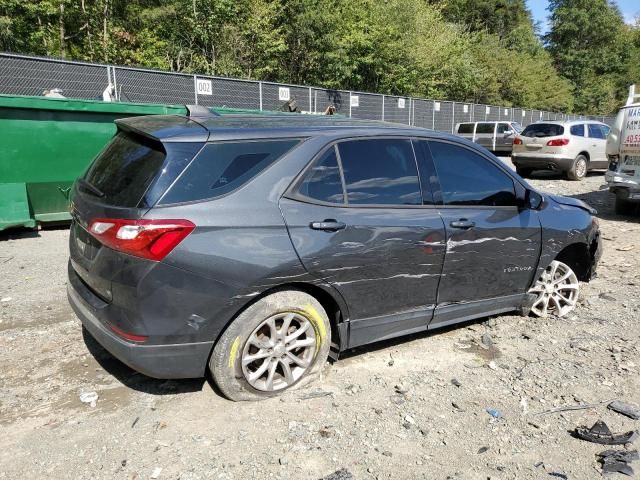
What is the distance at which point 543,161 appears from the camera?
47.8 ft

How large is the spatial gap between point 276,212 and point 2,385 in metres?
2.11

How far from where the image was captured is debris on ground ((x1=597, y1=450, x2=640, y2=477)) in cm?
271

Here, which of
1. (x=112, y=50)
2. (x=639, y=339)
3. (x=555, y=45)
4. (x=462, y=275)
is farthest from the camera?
(x=555, y=45)

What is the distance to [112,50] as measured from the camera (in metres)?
19.4

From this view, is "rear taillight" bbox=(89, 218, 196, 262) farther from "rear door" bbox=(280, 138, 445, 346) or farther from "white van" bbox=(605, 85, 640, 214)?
"white van" bbox=(605, 85, 640, 214)

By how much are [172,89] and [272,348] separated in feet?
35.8

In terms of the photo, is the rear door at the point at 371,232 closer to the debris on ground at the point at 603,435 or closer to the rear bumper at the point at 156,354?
the rear bumper at the point at 156,354

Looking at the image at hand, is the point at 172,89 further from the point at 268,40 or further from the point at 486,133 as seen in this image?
the point at 486,133

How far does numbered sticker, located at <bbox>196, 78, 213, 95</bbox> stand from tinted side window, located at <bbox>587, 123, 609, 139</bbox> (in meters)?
10.8

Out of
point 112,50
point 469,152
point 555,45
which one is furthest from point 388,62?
point 555,45

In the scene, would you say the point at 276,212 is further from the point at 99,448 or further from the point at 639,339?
the point at 639,339

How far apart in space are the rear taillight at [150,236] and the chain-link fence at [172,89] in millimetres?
8888

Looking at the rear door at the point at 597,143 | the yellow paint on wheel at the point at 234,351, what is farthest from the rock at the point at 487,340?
the rear door at the point at 597,143

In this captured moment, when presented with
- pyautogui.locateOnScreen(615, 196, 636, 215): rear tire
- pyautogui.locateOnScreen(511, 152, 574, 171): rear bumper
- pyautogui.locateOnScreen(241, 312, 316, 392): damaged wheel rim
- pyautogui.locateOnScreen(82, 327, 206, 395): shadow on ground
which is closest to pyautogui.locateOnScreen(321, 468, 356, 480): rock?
pyautogui.locateOnScreen(241, 312, 316, 392): damaged wheel rim
